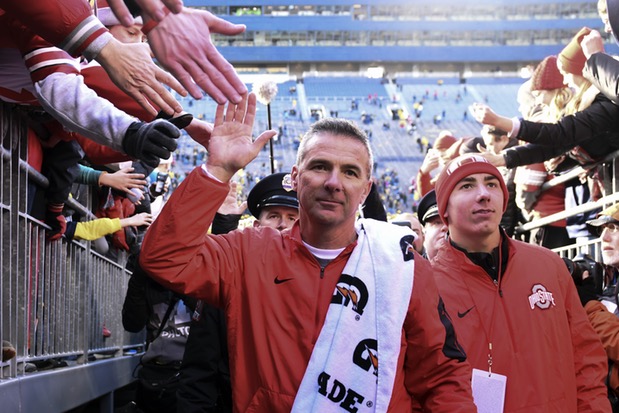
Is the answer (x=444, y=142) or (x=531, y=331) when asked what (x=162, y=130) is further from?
(x=444, y=142)

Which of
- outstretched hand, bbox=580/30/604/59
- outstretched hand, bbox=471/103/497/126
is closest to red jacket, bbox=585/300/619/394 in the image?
outstretched hand, bbox=471/103/497/126

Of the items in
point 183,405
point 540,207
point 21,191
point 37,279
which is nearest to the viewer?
point 183,405

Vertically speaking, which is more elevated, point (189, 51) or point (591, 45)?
point (591, 45)

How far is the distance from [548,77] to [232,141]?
3885mm

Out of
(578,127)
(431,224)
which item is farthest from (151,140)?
(578,127)

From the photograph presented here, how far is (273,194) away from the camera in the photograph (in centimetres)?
426

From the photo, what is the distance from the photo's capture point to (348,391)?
254 cm

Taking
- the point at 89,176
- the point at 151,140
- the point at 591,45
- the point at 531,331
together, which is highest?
the point at 591,45

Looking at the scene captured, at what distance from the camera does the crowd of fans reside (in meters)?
2.31

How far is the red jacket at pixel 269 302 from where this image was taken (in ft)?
8.30

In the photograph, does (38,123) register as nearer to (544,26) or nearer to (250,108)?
(250,108)

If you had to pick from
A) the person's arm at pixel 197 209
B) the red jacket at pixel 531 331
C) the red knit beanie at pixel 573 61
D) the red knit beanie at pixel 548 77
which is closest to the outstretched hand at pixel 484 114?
the red knit beanie at pixel 573 61

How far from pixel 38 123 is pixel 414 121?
46140 millimetres

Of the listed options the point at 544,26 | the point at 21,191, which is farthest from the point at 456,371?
the point at 544,26
